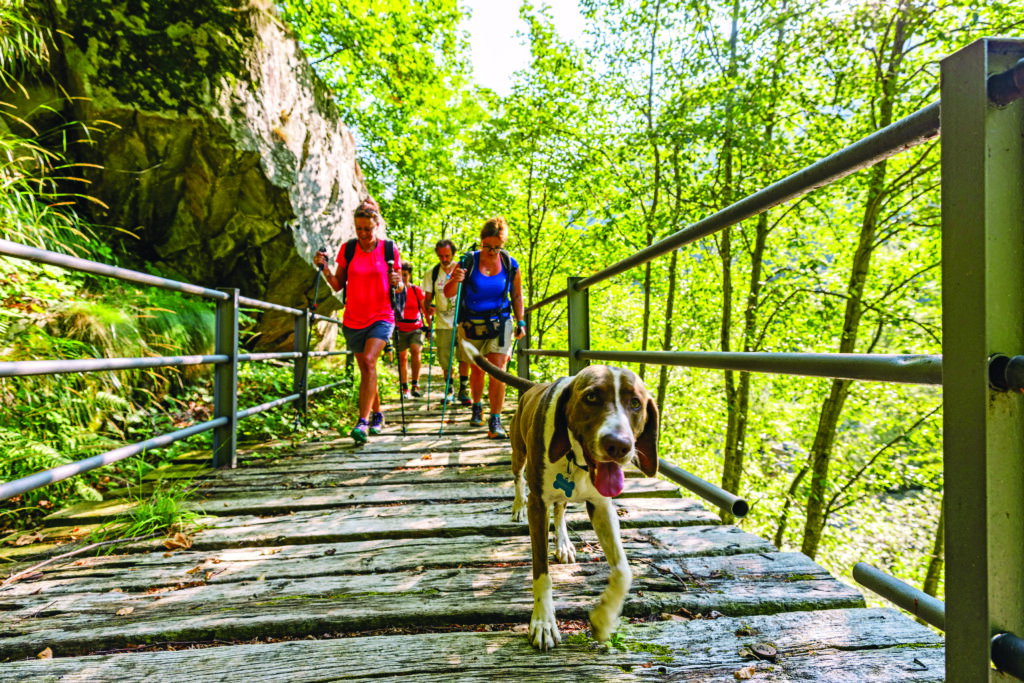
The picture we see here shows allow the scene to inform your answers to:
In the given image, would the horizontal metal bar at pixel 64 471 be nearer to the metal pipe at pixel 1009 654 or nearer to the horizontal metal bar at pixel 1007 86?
the metal pipe at pixel 1009 654

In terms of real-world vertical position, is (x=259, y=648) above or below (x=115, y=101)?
below

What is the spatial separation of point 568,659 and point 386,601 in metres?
0.76

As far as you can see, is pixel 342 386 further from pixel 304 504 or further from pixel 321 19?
pixel 321 19

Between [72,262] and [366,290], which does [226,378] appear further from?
[72,262]

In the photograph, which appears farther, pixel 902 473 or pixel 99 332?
pixel 902 473

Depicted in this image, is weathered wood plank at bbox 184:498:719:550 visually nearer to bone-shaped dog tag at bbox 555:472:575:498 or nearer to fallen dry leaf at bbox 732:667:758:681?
bone-shaped dog tag at bbox 555:472:575:498

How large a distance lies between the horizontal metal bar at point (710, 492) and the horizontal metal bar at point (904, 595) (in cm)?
43

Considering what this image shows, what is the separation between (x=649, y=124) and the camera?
10828 millimetres

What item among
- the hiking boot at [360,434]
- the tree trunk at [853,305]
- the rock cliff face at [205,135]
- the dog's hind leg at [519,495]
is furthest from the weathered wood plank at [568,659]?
the tree trunk at [853,305]

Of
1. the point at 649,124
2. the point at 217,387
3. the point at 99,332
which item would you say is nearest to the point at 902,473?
the point at 649,124

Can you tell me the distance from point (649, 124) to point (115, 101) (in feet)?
33.1

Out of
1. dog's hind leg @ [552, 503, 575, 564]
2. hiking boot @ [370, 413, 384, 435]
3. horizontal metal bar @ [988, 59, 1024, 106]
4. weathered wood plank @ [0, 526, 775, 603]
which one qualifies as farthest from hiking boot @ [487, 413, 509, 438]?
horizontal metal bar @ [988, 59, 1024, 106]

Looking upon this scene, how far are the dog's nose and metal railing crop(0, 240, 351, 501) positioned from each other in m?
2.23

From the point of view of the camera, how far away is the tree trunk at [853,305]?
7078mm
